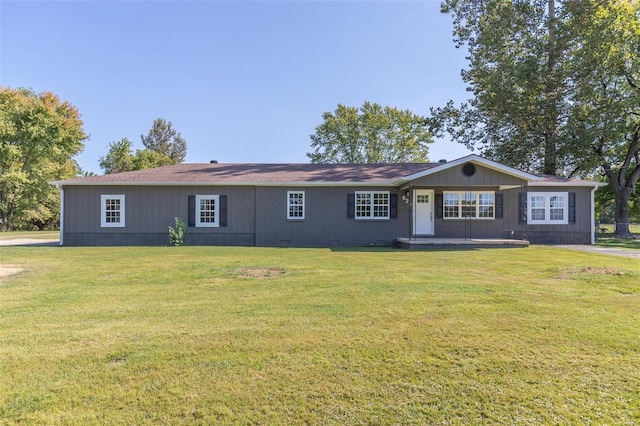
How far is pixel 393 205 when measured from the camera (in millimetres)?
15211

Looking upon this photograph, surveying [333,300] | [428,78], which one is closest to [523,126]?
[428,78]

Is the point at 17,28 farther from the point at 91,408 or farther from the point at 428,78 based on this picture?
the point at 428,78

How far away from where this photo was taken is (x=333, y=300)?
530 cm

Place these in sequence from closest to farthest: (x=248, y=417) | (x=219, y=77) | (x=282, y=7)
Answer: (x=248, y=417) → (x=282, y=7) → (x=219, y=77)

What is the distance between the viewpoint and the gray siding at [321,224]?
15.1 meters

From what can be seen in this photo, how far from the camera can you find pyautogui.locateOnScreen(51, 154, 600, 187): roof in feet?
44.6

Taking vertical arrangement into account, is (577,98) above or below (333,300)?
above

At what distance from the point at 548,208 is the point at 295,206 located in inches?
448

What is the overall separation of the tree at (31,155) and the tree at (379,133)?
2499 cm

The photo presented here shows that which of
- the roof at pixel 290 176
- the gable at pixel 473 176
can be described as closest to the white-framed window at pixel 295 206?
the roof at pixel 290 176

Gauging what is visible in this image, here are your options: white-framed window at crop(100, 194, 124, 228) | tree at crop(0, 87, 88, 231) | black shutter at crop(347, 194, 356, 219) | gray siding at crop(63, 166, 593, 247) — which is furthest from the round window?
tree at crop(0, 87, 88, 231)

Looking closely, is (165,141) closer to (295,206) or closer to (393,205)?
(295,206)

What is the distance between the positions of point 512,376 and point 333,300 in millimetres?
2740

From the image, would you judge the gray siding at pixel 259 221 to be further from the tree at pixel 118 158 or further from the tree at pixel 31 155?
the tree at pixel 118 158
